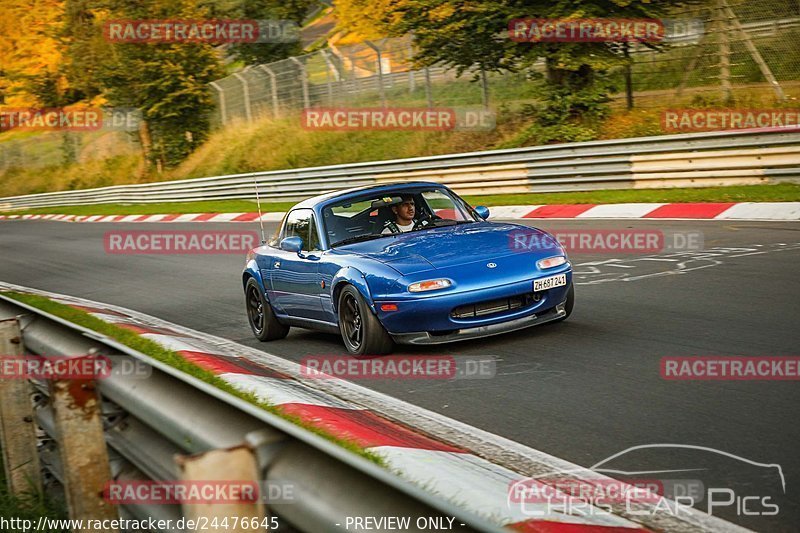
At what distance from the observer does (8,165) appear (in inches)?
2440

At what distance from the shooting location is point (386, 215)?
9.12 meters

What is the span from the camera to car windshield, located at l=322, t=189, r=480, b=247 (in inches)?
356

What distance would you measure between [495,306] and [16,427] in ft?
12.6

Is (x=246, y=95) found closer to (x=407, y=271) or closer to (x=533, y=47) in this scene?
(x=533, y=47)

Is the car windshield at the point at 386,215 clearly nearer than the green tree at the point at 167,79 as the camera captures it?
Yes

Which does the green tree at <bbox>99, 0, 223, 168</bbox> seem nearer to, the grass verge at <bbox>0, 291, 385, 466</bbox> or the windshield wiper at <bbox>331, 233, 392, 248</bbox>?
the grass verge at <bbox>0, 291, 385, 466</bbox>
